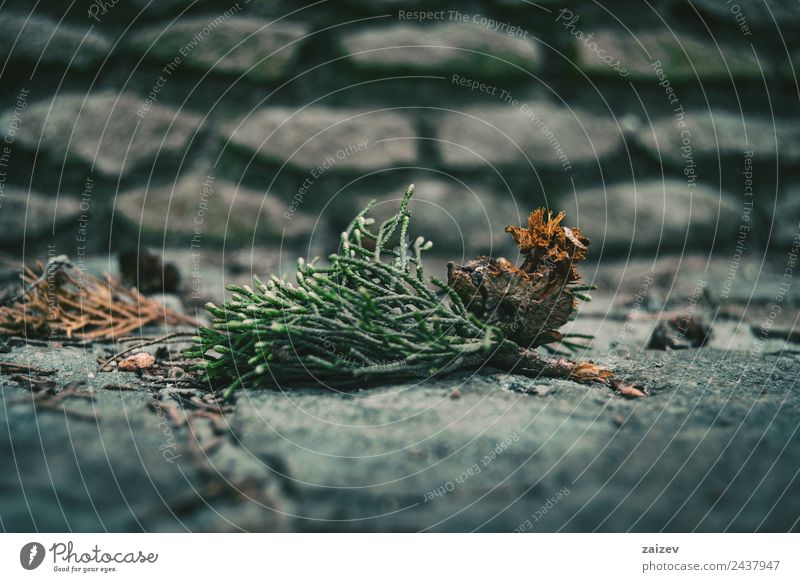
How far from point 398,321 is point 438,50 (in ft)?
4.51

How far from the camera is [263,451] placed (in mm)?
861

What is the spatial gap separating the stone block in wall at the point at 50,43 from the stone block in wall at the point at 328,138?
1.74ft

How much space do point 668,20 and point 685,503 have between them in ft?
6.38

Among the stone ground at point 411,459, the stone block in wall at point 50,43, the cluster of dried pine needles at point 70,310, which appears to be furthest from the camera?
the stone block in wall at point 50,43

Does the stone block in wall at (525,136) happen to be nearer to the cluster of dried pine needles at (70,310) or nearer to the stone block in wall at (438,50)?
the stone block in wall at (438,50)

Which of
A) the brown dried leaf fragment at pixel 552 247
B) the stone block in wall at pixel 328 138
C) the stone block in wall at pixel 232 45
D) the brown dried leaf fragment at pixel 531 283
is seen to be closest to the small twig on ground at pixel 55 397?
the brown dried leaf fragment at pixel 531 283

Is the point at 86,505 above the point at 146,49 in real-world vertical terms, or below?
below

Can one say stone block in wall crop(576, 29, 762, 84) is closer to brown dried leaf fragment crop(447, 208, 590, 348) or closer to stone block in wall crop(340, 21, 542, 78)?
stone block in wall crop(340, 21, 542, 78)

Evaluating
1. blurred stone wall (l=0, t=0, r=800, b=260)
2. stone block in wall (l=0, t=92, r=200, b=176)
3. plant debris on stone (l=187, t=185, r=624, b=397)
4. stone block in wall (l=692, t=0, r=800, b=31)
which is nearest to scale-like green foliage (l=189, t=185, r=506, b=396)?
plant debris on stone (l=187, t=185, r=624, b=397)

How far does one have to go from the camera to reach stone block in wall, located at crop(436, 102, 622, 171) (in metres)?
2.17

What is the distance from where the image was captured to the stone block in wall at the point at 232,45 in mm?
2127

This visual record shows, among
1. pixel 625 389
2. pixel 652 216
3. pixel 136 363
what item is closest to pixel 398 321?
pixel 625 389

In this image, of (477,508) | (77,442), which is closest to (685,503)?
(477,508)

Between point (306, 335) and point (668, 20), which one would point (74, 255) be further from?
point (668, 20)
